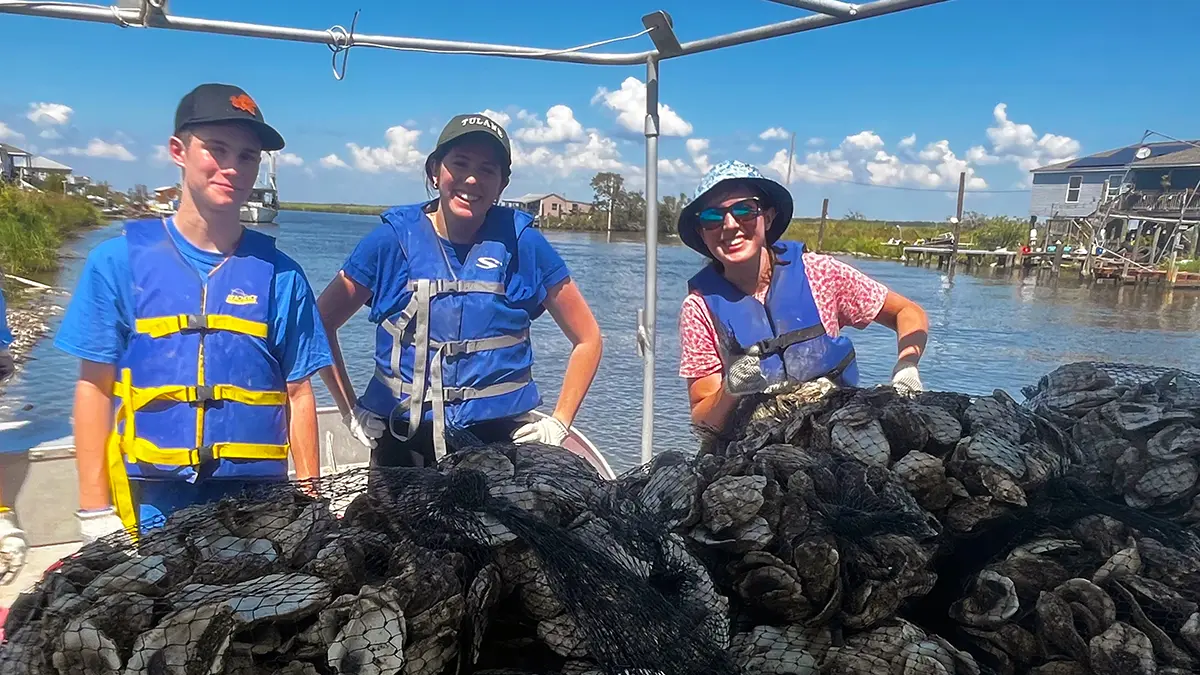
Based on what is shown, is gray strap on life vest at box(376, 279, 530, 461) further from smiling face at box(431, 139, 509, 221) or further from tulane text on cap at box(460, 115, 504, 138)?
tulane text on cap at box(460, 115, 504, 138)

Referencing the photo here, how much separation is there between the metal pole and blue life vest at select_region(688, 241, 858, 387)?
75cm

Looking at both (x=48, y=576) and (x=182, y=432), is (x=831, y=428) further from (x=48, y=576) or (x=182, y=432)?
(x=182, y=432)

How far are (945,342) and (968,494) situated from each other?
739 inches

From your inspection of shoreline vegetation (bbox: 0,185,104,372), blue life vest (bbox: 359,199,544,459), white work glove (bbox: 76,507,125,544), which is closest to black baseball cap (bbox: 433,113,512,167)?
blue life vest (bbox: 359,199,544,459)

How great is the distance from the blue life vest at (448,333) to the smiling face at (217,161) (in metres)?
0.78

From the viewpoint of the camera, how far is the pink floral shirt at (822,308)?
3.34 m

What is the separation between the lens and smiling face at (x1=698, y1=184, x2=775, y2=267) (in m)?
3.12

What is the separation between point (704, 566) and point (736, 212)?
5.56 ft

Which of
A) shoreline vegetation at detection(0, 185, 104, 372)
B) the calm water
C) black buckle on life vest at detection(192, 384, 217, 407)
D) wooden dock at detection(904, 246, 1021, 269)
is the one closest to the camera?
black buckle on life vest at detection(192, 384, 217, 407)

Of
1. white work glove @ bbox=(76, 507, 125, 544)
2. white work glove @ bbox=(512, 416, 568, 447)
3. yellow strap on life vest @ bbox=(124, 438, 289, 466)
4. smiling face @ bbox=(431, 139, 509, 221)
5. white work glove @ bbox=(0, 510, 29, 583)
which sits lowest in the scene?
white work glove @ bbox=(0, 510, 29, 583)

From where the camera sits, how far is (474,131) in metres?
3.12

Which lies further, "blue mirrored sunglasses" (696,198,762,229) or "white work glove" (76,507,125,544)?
"blue mirrored sunglasses" (696,198,762,229)

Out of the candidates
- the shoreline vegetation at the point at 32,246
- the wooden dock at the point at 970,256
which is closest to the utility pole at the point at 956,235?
the wooden dock at the point at 970,256

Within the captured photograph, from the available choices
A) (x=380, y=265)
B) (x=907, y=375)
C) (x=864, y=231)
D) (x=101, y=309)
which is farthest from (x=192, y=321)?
(x=864, y=231)
